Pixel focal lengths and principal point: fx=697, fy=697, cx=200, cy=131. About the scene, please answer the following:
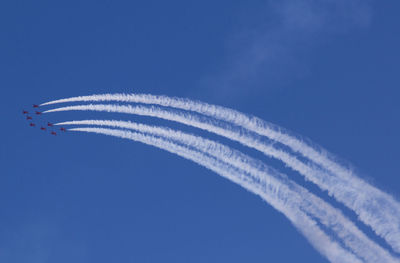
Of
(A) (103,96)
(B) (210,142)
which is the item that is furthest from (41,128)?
(B) (210,142)

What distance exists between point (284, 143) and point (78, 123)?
21.2 metres

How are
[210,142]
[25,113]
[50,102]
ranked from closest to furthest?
1. [210,142]
2. [50,102]
3. [25,113]

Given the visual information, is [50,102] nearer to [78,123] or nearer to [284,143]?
[78,123]

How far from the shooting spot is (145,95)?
207 feet

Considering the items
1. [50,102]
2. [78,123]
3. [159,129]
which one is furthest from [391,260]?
[50,102]

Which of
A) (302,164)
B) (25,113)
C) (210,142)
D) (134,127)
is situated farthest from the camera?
(25,113)

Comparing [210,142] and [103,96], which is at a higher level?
[103,96]

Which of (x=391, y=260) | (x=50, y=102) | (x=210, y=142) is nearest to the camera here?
(x=391, y=260)

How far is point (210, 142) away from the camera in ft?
197

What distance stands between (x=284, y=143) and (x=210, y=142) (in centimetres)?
657

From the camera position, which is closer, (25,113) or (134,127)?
(134,127)

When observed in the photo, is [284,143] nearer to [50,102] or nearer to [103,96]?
[103,96]

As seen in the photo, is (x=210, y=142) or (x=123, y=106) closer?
(x=210, y=142)

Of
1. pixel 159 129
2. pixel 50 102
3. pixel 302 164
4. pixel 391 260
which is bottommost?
pixel 391 260
